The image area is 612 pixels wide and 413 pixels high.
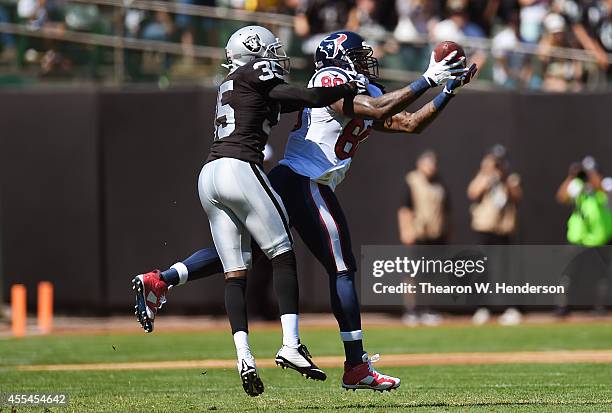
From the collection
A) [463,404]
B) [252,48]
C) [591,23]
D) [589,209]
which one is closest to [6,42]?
[591,23]

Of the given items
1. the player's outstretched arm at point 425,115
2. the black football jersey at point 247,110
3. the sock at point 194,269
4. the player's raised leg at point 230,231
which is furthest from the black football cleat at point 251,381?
the player's outstretched arm at point 425,115

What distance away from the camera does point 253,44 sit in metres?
7.81

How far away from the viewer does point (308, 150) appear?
320 inches

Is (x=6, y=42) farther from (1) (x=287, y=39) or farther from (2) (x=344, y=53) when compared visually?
(2) (x=344, y=53)

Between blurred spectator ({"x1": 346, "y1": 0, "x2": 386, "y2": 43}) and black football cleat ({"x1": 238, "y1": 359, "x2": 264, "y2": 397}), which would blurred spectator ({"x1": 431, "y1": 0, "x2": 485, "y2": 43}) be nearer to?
blurred spectator ({"x1": 346, "y1": 0, "x2": 386, "y2": 43})

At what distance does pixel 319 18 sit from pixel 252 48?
31.4ft

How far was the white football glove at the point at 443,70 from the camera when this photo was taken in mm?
7605

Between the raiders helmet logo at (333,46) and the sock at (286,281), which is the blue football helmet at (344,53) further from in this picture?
the sock at (286,281)

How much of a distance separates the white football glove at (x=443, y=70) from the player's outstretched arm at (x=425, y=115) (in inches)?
2.6

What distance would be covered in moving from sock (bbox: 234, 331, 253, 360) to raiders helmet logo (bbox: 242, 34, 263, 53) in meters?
1.79

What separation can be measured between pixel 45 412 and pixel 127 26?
10.4 meters

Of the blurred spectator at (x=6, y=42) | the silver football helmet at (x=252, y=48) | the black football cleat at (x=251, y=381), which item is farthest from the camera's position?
the blurred spectator at (x=6, y=42)

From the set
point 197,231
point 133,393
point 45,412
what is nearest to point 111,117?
point 197,231

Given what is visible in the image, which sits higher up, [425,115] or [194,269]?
[425,115]
